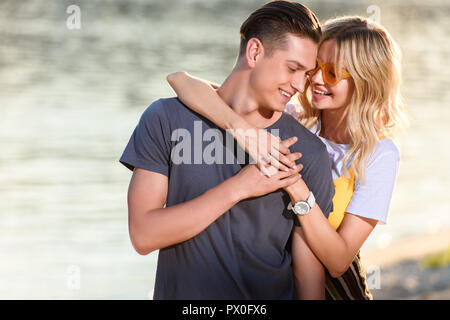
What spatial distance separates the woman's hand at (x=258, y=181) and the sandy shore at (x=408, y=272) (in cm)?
364

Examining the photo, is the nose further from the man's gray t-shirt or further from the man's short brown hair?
the man's gray t-shirt

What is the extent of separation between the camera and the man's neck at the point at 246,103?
2764 mm

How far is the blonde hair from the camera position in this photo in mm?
3049

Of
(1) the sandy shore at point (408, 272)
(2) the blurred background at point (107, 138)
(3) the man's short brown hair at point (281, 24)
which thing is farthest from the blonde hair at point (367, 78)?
(1) the sandy shore at point (408, 272)

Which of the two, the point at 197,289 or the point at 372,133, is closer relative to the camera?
the point at 197,289

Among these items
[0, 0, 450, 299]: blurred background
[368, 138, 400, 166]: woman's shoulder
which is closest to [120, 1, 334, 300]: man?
[368, 138, 400, 166]: woman's shoulder

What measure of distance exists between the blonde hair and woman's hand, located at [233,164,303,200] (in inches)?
17.9

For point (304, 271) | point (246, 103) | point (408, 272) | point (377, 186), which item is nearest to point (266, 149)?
point (246, 103)

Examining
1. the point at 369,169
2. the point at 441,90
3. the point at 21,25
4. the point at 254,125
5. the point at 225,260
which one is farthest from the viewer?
the point at 21,25

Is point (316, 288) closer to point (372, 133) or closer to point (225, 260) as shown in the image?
point (225, 260)

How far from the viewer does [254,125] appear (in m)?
2.75

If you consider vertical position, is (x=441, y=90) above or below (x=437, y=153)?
above

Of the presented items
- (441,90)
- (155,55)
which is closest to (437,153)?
(441,90)
